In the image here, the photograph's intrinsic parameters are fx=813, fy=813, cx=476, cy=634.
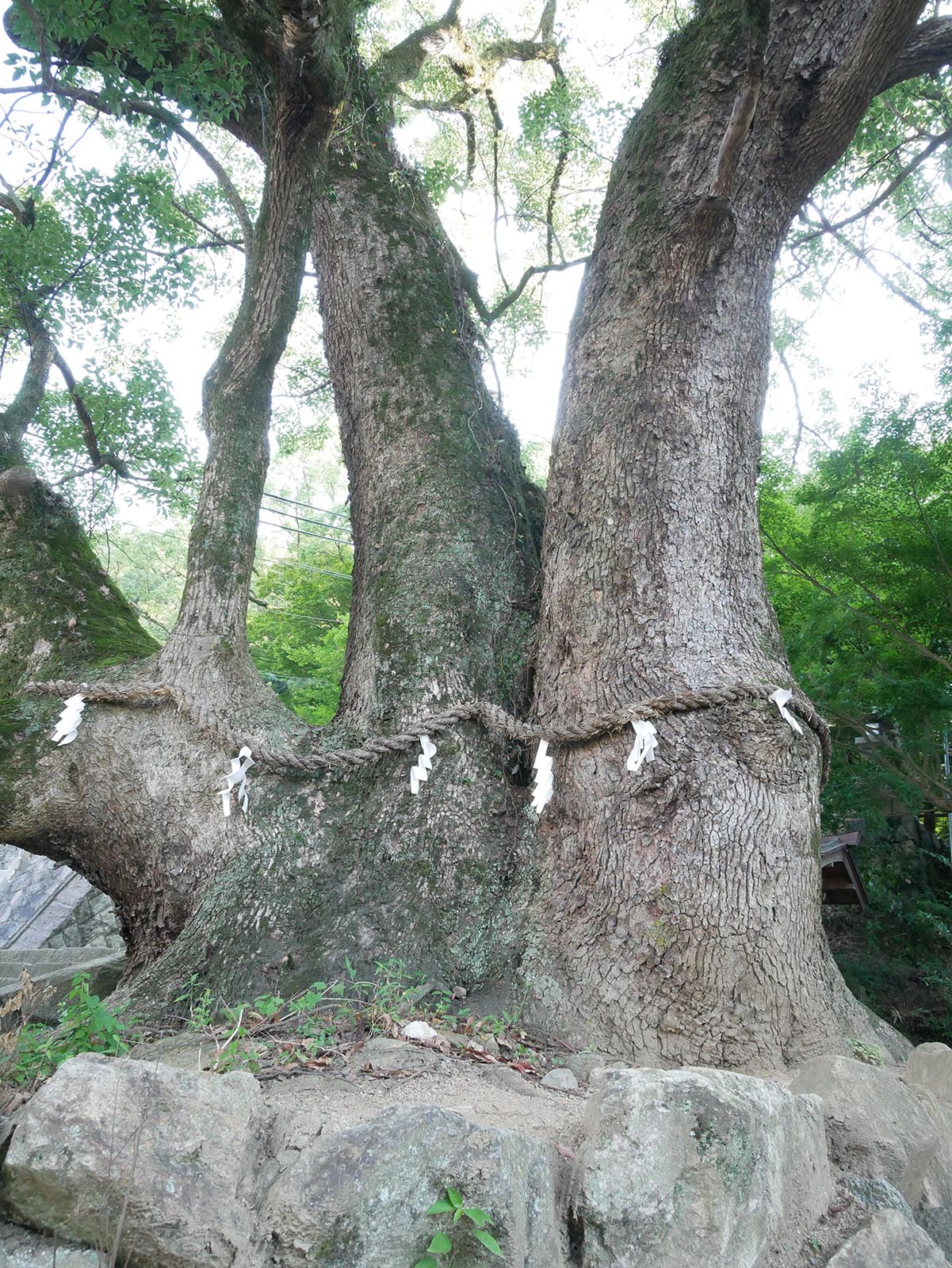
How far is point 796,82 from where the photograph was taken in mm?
3389

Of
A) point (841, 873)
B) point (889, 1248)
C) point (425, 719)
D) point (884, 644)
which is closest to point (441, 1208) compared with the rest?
point (889, 1248)

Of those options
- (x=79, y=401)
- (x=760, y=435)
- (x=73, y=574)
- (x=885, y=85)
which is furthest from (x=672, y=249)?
(x=79, y=401)

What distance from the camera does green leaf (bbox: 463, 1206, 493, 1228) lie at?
1315 millimetres

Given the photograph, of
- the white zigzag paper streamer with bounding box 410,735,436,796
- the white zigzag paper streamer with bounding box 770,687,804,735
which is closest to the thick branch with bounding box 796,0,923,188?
the white zigzag paper streamer with bounding box 770,687,804,735

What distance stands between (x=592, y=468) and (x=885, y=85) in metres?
2.48

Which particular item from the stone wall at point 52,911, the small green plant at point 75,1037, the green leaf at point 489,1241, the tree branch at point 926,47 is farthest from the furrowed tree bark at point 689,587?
the stone wall at point 52,911

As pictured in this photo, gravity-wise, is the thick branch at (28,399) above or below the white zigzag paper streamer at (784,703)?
above

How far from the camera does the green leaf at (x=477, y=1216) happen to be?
1.32 meters

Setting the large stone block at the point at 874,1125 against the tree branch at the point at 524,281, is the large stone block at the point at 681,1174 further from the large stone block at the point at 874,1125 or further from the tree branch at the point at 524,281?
the tree branch at the point at 524,281

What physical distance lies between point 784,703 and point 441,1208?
5.98 ft

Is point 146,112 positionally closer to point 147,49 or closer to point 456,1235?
point 147,49

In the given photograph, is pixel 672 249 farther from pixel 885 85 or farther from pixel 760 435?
pixel 885 85

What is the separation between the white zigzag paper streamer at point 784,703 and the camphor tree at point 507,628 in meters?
0.05

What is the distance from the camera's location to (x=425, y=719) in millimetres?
2990
